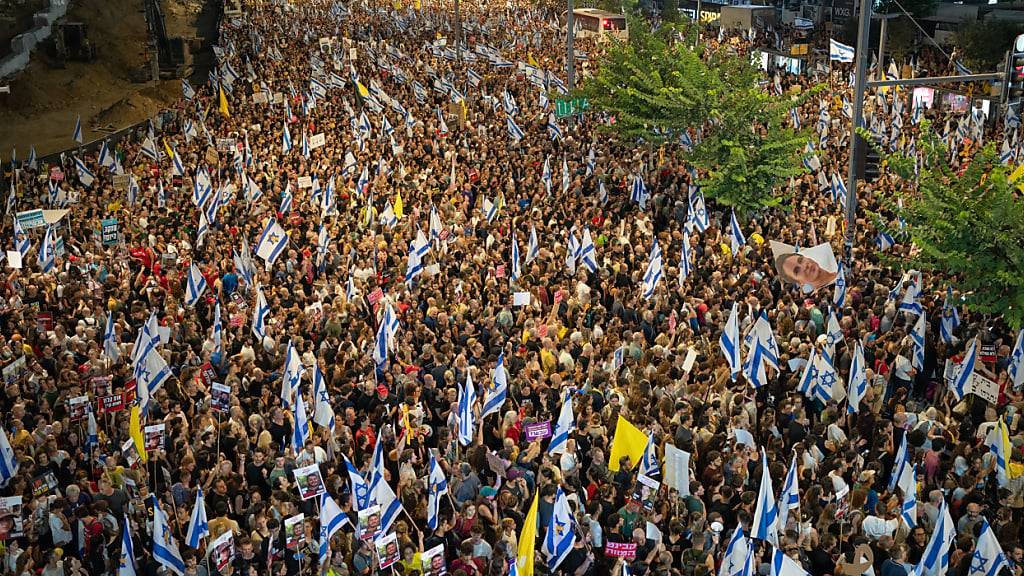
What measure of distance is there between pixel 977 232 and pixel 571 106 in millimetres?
17482

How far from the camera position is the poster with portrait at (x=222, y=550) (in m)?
10.4

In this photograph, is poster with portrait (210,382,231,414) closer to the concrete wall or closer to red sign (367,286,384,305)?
red sign (367,286,384,305)

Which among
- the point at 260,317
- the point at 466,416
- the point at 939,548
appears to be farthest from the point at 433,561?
the point at 260,317

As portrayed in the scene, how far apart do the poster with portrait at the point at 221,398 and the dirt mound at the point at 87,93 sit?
29.7m

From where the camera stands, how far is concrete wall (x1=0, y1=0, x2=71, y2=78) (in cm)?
4741

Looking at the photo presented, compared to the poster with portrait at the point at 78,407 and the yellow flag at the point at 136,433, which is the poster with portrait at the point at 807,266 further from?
the poster with portrait at the point at 78,407

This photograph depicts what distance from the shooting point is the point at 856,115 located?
61.8ft

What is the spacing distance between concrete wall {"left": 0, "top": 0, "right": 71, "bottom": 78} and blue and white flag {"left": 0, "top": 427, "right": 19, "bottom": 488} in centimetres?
3895

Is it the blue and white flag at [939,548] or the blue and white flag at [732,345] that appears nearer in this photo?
the blue and white flag at [939,548]

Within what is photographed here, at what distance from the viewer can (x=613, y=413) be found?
13.1m

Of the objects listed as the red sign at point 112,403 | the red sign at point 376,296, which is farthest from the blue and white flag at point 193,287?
the red sign at point 112,403

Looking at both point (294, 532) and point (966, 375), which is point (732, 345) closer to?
point (966, 375)

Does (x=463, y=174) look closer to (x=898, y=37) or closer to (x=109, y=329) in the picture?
(x=109, y=329)

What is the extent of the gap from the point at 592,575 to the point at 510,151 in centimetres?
1949
